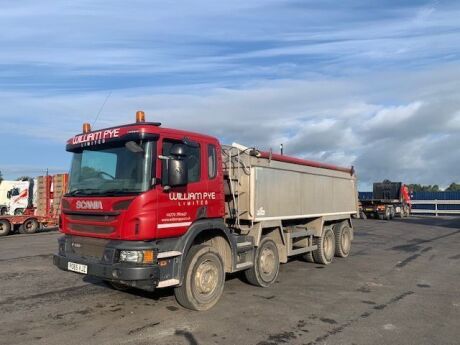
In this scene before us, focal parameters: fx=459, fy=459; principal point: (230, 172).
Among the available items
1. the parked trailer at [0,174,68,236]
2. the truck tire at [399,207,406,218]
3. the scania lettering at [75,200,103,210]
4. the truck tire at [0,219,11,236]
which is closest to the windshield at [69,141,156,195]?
the scania lettering at [75,200,103,210]

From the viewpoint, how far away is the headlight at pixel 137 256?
6215mm

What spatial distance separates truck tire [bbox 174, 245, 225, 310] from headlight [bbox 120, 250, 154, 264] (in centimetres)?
80

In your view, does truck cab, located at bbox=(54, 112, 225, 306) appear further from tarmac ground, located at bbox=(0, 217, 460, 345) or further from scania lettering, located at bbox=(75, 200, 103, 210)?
tarmac ground, located at bbox=(0, 217, 460, 345)

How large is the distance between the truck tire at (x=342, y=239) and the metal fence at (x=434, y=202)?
2856cm

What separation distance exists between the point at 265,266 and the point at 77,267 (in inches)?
150

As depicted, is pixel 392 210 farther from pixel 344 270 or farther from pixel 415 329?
pixel 415 329

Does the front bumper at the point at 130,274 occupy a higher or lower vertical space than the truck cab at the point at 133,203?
lower

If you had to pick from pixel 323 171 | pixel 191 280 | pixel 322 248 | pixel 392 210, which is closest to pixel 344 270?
pixel 322 248

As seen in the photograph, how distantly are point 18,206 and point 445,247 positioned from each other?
22592 millimetres

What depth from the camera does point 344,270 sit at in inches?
442

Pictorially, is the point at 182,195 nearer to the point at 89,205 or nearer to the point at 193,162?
the point at 193,162

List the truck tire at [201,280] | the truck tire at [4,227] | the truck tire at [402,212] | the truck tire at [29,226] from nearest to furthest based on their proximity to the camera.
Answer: the truck tire at [201,280]
the truck tire at [4,227]
the truck tire at [29,226]
the truck tire at [402,212]

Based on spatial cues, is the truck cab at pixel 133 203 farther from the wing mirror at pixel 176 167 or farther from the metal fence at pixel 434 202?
the metal fence at pixel 434 202

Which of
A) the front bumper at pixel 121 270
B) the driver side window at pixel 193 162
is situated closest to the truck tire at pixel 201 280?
the front bumper at pixel 121 270
